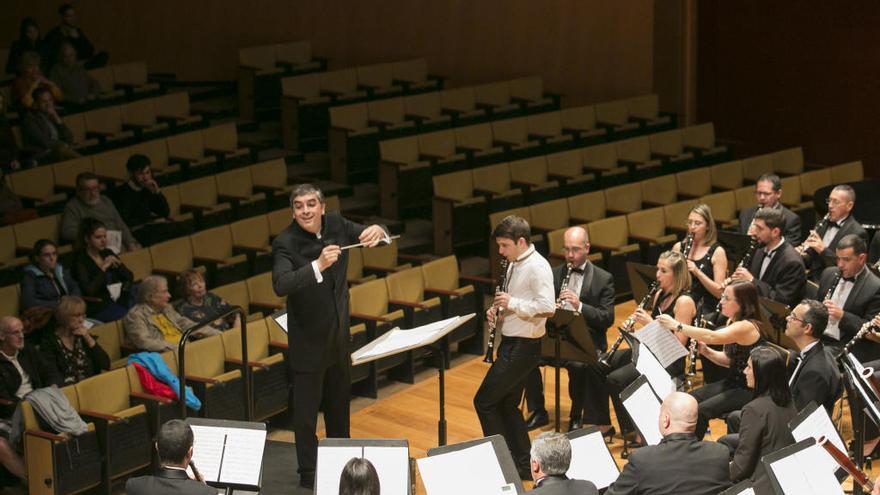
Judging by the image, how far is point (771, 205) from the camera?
285 inches

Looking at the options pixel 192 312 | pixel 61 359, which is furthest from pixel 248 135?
pixel 61 359

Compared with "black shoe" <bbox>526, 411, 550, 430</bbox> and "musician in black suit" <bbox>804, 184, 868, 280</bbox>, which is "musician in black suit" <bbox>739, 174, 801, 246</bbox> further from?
"black shoe" <bbox>526, 411, 550, 430</bbox>

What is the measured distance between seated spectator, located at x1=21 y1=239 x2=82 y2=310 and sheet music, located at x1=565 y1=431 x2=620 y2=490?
3435 millimetres

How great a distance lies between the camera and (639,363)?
4.94 metres

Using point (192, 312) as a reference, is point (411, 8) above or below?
above

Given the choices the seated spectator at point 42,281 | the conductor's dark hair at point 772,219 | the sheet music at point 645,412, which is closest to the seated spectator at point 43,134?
the seated spectator at point 42,281

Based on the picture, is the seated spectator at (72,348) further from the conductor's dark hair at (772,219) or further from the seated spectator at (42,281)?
the conductor's dark hair at (772,219)

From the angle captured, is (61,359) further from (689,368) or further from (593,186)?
(593,186)

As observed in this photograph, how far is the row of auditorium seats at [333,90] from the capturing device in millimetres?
10523

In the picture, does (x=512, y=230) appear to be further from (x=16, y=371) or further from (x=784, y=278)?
(x=16, y=371)

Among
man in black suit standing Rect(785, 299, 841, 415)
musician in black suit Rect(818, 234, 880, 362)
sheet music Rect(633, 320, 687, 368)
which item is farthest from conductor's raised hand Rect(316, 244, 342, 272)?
musician in black suit Rect(818, 234, 880, 362)

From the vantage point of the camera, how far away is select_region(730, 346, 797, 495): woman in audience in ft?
14.7

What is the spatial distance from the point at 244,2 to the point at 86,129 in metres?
3.36

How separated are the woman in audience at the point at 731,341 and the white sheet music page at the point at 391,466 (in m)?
1.82
